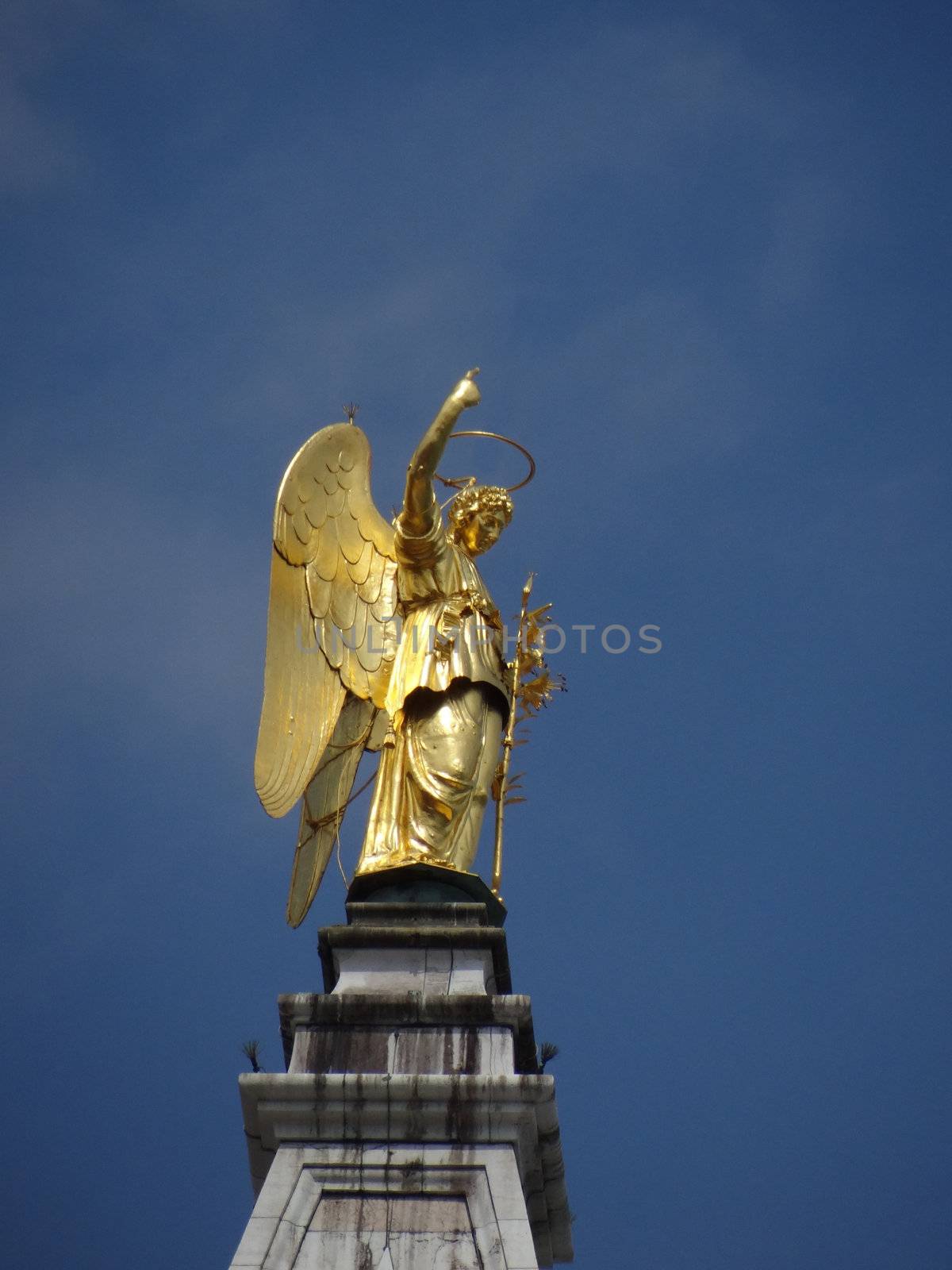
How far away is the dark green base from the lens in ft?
43.7

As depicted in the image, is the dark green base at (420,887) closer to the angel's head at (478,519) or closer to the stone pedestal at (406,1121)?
the stone pedestal at (406,1121)

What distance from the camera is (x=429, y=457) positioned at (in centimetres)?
1466

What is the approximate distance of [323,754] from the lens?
48.7 feet

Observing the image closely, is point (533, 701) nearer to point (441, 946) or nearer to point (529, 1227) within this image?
point (441, 946)

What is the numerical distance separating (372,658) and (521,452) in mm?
2368

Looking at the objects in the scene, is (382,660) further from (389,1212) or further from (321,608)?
(389,1212)

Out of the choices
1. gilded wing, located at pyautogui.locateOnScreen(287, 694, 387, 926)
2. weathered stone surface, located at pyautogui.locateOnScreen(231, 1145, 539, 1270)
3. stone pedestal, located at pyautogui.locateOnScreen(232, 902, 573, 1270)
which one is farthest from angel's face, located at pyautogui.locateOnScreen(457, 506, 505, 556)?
weathered stone surface, located at pyautogui.locateOnScreen(231, 1145, 539, 1270)

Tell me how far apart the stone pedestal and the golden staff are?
103 centimetres

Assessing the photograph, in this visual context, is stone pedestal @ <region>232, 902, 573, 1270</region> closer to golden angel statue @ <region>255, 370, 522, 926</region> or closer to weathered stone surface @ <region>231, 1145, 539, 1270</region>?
weathered stone surface @ <region>231, 1145, 539, 1270</region>

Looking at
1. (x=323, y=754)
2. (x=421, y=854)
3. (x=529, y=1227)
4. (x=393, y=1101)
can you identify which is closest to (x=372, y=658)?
(x=323, y=754)

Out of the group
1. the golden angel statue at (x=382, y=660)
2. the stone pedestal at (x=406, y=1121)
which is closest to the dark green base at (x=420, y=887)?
the golden angel statue at (x=382, y=660)

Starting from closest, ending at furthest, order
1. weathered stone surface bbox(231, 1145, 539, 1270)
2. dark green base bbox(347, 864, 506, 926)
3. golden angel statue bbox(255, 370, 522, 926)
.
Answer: weathered stone surface bbox(231, 1145, 539, 1270), dark green base bbox(347, 864, 506, 926), golden angel statue bbox(255, 370, 522, 926)

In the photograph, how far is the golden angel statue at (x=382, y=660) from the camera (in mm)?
13898

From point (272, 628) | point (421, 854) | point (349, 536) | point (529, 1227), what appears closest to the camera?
point (529, 1227)
